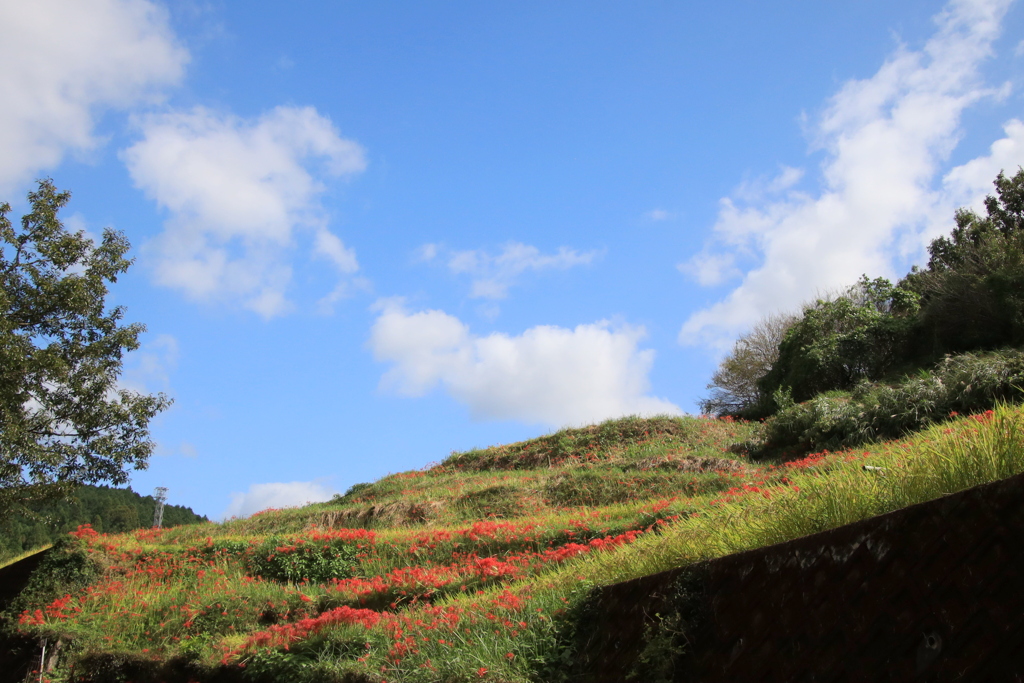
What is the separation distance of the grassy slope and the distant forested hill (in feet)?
6.29

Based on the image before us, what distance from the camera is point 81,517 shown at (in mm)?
22219

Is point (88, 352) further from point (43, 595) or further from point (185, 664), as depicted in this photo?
point (185, 664)

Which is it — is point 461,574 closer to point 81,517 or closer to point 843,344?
point 843,344

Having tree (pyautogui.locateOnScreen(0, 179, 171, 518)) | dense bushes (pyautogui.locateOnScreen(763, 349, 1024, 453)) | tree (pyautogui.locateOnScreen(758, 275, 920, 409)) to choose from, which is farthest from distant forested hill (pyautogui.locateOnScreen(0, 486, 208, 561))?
tree (pyautogui.locateOnScreen(758, 275, 920, 409))

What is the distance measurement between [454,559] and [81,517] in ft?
61.7

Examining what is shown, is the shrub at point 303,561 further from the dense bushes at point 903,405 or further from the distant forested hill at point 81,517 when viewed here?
the dense bushes at point 903,405

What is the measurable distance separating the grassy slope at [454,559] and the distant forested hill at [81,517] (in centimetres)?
192

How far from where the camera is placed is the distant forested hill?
45.9 feet

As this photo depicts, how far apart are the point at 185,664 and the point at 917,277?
78.2 ft

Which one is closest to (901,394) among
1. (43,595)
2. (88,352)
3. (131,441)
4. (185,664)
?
(185,664)

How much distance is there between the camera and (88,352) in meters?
14.6

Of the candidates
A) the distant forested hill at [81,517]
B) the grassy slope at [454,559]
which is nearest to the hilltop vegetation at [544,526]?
the grassy slope at [454,559]

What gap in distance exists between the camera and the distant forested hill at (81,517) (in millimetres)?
13977

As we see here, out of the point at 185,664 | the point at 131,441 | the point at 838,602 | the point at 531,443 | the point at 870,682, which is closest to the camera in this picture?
the point at 870,682
